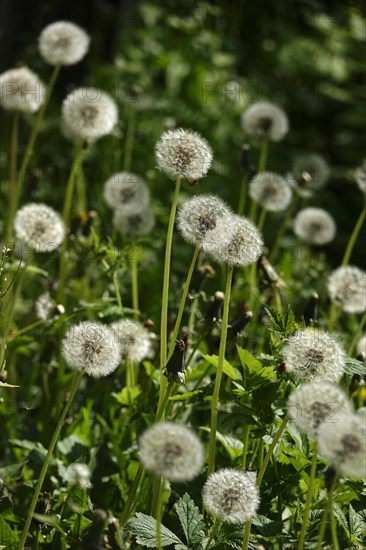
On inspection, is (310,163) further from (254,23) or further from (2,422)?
(2,422)

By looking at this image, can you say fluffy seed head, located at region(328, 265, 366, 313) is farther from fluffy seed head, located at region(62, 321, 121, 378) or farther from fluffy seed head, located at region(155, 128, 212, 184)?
fluffy seed head, located at region(62, 321, 121, 378)

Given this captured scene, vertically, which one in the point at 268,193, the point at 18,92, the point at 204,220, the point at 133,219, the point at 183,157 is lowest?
the point at 133,219

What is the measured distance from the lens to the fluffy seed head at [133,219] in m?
3.22

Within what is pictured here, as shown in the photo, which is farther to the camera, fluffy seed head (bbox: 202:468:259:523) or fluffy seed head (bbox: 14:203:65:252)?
fluffy seed head (bbox: 14:203:65:252)

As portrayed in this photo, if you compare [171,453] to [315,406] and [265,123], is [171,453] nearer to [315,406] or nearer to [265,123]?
[315,406]

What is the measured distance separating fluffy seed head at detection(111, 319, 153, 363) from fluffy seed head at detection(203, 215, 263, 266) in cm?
58

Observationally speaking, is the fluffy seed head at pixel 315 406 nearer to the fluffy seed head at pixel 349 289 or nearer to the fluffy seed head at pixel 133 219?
the fluffy seed head at pixel 349 289

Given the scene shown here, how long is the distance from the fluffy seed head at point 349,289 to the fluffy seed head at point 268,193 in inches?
18.6

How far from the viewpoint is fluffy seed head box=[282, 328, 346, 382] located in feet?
6.36

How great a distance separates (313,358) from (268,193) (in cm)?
142

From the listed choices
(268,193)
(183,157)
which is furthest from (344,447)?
(268,193)

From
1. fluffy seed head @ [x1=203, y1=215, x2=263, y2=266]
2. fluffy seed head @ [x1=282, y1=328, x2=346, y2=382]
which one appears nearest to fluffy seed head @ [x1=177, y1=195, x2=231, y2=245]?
fluffy seed head @ [x1=203, y1=215, x2=263, y2=266]

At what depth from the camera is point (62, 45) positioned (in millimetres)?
3371

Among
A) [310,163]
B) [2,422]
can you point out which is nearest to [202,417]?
[2,422]
